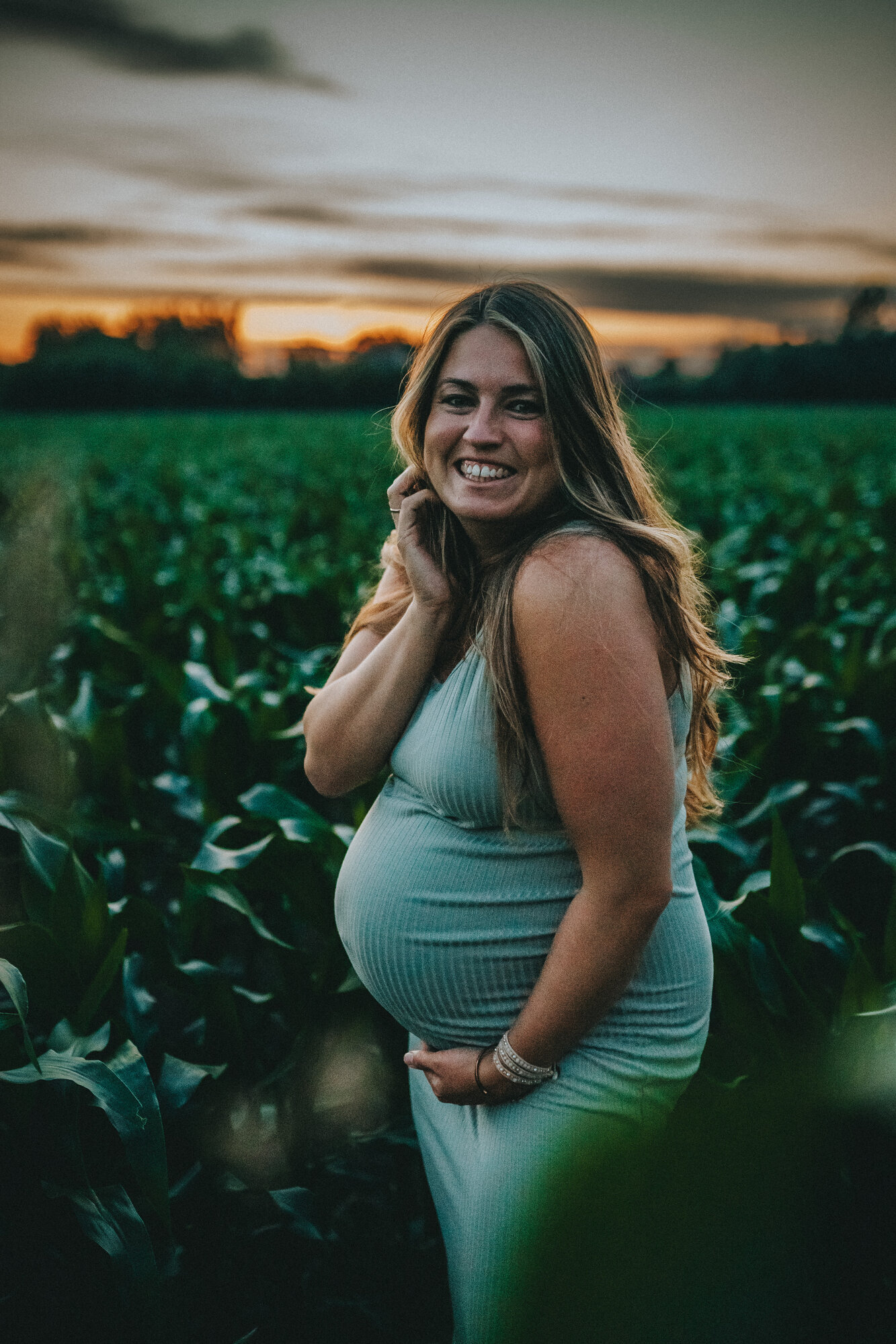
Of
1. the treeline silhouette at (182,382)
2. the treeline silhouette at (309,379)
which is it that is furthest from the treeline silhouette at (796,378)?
the treeline silhouette at (182,382)

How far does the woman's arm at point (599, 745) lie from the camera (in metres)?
1.21

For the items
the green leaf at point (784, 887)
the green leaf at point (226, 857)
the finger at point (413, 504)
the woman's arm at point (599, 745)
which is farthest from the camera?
the green leaf at point (226, 857)

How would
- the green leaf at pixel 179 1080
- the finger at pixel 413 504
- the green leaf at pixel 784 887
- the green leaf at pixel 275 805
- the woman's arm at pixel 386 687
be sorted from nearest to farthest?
the woman's arm at pixel 386 687
the finger at pixel 413 504
the green leaf at pixel 179 1080
the green leaf at pixel 784 887
the green leaf at pixel 275 805

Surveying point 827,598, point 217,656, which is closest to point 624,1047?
point 217,656

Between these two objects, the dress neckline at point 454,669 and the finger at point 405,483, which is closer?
the dress neckline at point 454,669

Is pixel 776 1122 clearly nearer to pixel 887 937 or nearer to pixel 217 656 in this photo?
pixel 887 937

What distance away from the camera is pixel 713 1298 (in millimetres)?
406

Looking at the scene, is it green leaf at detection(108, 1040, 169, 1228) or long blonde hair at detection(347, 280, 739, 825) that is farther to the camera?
green leaf at detection(108, 1040, 169, 1228)

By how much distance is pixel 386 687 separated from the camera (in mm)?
1509

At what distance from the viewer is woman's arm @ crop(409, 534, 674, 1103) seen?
121 cm

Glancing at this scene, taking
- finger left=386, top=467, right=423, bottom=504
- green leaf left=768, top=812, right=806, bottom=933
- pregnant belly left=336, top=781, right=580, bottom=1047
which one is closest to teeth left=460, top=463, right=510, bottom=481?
finger left=386, top=467, right=423, bottom=504

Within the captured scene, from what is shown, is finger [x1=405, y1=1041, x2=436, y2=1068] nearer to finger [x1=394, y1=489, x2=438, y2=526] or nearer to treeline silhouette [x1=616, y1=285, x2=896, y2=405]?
finger [x1=394, y1=489, x2=438, y2=526]

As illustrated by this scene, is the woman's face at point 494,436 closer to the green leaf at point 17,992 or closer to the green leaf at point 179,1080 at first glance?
the green leaf at point 17,992

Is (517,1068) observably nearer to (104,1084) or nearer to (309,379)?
(104,1084)
